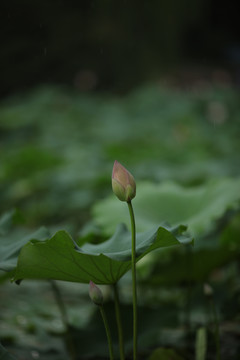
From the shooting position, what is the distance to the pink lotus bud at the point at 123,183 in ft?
1.92

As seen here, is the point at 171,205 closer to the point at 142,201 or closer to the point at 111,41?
the point at 142,201

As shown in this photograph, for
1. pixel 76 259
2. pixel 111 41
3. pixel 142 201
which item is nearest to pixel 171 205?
pixel 142 201

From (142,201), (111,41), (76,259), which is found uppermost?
(76,259)

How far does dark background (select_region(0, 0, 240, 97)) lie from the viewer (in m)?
5.95

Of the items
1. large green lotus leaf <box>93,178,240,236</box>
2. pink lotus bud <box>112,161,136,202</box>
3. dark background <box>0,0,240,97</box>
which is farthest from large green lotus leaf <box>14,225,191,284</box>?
dark background <box>0,0,240,97</box>

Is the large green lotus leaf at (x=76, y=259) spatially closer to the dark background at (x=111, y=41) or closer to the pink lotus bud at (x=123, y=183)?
the pink lotus bud at (x=123, y=183)

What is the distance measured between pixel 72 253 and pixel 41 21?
224 inches

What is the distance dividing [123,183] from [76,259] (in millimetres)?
116

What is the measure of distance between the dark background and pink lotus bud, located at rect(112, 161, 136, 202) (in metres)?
5.60

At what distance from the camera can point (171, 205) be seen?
1138 millimetres

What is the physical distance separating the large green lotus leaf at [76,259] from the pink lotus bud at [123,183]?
0.06 m

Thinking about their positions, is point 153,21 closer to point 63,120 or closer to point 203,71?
point 203,71

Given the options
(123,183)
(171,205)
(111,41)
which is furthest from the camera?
(111,41)

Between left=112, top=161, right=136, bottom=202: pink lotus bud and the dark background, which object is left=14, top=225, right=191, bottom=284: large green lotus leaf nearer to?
left=112, top=161, right=136, bottom=202: pink lotus bud
